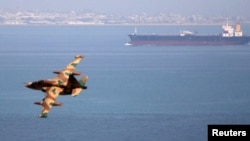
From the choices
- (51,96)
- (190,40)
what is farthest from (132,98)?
(190,40)

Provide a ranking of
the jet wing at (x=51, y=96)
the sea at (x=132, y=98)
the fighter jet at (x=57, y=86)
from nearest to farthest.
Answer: the jet wing at (x=51, y=96)
the fighter jet at (x=57, y=86)
the sea at (x=132, y=98)

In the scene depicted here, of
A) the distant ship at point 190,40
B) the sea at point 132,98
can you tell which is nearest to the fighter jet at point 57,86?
the sea at point 132,98

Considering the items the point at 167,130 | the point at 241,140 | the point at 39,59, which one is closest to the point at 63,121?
the point at 167,130

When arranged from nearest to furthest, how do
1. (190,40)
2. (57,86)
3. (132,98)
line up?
(57,86), (132,98), (190,40)

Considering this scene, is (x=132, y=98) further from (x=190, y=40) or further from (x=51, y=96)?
(x=190, y=40)

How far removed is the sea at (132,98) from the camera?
69438 mm

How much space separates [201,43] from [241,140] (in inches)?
5572

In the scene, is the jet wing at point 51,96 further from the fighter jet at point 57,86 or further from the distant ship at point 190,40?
the distant ship at point 190,40

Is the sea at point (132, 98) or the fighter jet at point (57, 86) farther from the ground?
the fighter jet at point (57, 86)

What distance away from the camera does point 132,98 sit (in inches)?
3585

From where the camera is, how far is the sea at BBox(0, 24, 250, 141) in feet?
228

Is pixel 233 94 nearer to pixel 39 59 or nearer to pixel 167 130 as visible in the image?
pixel 167 130

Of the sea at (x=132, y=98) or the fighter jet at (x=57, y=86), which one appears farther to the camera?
the sea at (x=132, y=98)

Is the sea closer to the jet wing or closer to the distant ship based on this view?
the jet wing
